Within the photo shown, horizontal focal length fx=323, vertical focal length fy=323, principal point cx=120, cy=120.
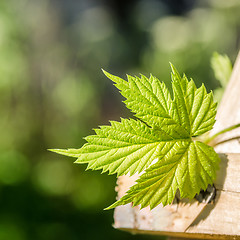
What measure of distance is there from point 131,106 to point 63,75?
123 inches

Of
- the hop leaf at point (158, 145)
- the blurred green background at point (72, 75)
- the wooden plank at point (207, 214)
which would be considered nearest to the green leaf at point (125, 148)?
the hop leaf at point (158, 145)

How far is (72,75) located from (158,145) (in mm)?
3040

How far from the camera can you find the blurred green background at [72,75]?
2.86 metres

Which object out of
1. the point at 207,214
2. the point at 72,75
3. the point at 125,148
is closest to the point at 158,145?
the point at 125,148

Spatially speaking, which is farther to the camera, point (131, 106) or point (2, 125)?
point (2, 125)

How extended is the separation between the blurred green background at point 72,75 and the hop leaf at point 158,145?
2240 mm

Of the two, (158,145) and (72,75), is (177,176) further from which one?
(72,75)

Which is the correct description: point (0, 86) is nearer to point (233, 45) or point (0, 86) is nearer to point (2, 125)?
point (2, 125)

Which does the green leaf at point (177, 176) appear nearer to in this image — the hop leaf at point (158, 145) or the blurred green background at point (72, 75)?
the hop leaf at point (158, 145)

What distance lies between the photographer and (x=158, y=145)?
0.66 meters

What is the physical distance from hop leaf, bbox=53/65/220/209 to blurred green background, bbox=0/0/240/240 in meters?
2.24

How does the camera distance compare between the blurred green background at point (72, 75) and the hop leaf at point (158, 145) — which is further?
the blurred green background at point (72, 75)

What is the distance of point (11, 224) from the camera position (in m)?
2.71

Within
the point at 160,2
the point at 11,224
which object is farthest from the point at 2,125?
the point at 160,2
